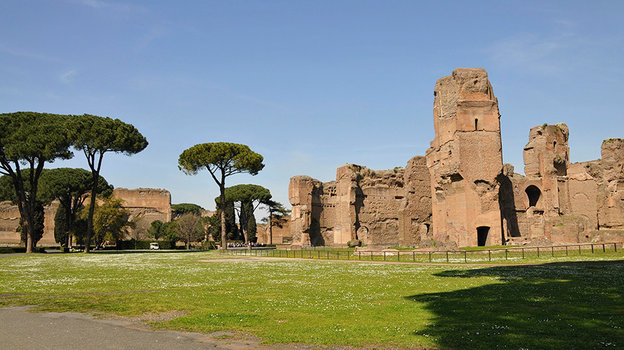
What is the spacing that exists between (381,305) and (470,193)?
28.6 metres

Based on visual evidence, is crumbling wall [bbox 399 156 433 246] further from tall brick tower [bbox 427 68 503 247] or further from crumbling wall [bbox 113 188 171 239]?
crumbling wall [bbox 113 188 171 239]

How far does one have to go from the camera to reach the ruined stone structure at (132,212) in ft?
211

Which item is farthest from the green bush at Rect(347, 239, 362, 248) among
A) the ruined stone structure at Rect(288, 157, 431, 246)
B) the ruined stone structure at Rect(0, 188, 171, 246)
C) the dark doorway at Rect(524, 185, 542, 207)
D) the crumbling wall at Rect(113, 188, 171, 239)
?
the crumbling wall at Rect(113, 188, 171, 239)

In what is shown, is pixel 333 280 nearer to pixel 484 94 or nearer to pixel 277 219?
pixel 484 94

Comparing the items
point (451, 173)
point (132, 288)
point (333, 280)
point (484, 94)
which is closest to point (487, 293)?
point (333, 280)

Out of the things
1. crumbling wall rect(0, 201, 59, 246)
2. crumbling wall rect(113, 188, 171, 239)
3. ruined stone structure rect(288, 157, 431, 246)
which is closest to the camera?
ruined stone structure rect(288, 157, 431, 246)

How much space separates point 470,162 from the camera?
118 ft

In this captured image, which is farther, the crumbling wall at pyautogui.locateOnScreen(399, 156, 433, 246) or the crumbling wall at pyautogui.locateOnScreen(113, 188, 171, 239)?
the crumbling wall at pyautogui.locateOnScreen(113, 188, 171, 239)

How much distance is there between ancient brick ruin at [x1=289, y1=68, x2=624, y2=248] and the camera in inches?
1410

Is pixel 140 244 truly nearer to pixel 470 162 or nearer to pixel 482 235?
pixel 482 235

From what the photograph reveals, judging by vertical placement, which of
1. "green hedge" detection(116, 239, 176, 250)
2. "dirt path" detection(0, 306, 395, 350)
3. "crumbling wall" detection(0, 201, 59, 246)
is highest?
"crumbling wall" detection(0, 201, 59, 246)

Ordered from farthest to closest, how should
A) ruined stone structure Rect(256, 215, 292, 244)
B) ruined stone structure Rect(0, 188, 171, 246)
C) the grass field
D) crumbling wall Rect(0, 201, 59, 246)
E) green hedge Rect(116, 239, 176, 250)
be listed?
ruined stone structure Rect(256, 215, 292, 244)
ruined stone structure Rect(0, 188, 171, 246)
crumbling wall Rect(0, 201, 59, 246)
green hedge Rect(116, 239, 176, 250)
the grass field

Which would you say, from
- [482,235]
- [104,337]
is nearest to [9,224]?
[482,235]

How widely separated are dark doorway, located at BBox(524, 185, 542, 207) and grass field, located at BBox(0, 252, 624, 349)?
28653mm
